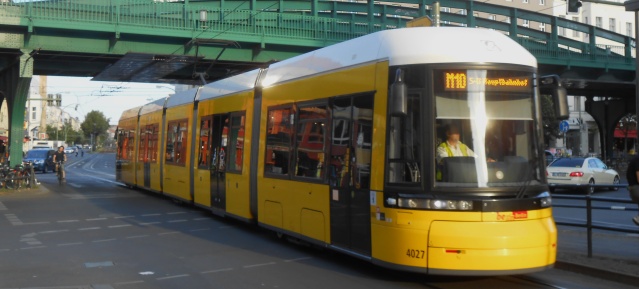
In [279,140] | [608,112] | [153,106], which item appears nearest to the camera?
[279,140]

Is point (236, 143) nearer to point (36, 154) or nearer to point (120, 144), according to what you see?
point (120, 144)

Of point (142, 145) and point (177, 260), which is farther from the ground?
point (142, 145)

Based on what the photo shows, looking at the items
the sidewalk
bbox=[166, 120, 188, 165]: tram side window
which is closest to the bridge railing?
bbox=[166, 120, 188, 165]: tram side window

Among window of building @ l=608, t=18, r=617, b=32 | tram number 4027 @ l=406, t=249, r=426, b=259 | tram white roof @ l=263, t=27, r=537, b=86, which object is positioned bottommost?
tram number 4027 @ l=406, t=249, r=426, b=259

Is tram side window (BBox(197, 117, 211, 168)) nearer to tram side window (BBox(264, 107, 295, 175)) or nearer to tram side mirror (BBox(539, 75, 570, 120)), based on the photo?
tram side window (BBox(264, 107, 295, 175))

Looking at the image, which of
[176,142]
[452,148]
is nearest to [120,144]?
[176,142]

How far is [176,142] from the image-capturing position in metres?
19.0

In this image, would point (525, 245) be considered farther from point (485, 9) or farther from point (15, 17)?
point (485, 9)

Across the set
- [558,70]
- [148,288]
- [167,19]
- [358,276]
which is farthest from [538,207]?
[558,70]

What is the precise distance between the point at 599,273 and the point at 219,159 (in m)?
8.52

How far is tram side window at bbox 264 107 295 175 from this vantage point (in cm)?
1108

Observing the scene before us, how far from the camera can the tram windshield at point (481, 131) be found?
7.79 meters

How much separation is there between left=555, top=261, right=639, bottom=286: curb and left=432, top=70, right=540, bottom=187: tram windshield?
173 cm

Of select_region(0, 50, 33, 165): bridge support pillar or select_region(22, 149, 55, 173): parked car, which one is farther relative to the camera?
select_region(22, 149, 55, 173): parked car
